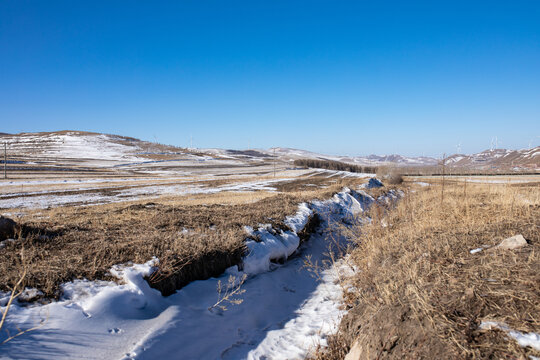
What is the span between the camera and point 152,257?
6.24 metres

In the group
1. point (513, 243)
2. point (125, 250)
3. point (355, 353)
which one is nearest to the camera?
point (355, 353)

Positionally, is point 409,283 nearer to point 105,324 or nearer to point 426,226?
point 426,226

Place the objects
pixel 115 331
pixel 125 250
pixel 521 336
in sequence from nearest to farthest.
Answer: pixel 521 336 < pixel 115 331 < pixel 125 250

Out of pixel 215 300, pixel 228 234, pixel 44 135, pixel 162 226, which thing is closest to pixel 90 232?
pixel 162 226

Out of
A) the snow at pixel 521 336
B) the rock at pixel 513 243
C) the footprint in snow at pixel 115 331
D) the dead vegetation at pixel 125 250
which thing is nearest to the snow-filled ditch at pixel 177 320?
the footprint in snow at pixel 115 331

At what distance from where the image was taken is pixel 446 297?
12.7 ft

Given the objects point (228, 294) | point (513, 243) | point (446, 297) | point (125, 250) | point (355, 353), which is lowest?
point (228, 294)

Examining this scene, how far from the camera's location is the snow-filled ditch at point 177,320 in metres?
3.79

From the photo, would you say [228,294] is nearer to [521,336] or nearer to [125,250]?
[125,250]

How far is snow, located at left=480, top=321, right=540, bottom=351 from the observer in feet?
9.32

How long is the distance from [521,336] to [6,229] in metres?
10.0

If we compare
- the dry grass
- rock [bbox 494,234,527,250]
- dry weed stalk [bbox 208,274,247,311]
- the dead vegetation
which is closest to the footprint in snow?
the dead vegetation

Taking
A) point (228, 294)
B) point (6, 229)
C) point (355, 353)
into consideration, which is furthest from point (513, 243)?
point (6, 229)

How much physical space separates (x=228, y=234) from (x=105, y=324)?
414cm
